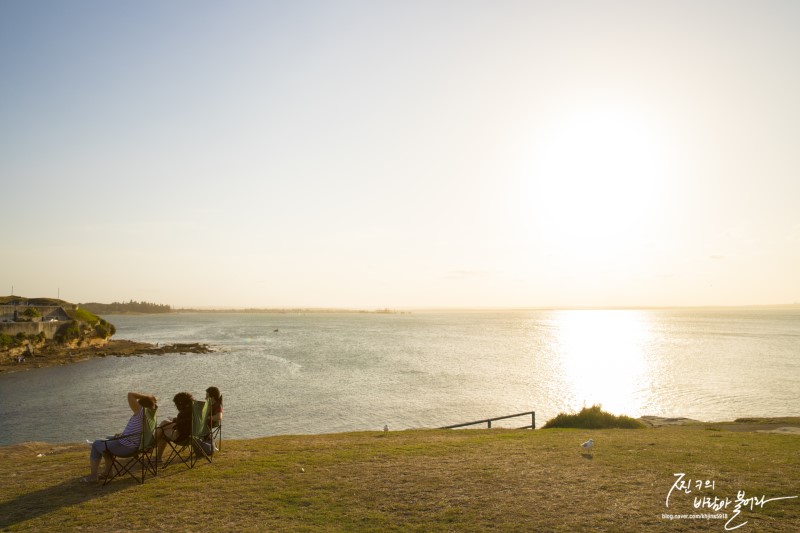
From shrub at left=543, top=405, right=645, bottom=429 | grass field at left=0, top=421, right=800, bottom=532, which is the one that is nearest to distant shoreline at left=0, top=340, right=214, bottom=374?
grass field at left=0, top=421, right=800, bottom=532

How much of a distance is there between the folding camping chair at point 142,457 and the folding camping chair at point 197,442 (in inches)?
24.6

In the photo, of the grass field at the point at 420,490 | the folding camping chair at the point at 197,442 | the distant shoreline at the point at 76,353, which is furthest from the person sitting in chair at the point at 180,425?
the distant shoreline at the point at 76,353

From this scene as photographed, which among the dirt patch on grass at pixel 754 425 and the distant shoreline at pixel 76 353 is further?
the distant shoreline at pixel 76 353

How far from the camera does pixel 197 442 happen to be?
11961 mm

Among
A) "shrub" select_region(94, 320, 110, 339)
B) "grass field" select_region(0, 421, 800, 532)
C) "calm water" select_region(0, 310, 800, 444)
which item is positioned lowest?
"calm water" select_region(0, 310, 800, 444)

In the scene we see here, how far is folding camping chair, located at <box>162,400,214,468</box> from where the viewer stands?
450 inches

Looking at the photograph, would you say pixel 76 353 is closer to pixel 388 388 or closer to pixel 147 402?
pixel 388 388

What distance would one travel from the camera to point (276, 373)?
5584 centimetres

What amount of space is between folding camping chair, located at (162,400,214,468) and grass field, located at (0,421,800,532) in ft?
1.21

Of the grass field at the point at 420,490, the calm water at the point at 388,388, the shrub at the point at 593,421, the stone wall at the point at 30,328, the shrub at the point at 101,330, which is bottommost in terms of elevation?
the calm water at the point at 388,388

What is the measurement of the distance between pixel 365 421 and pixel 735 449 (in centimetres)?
2221

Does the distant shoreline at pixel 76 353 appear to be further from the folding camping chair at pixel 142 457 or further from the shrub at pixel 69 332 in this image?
the folding camping chair at pixel 142 457

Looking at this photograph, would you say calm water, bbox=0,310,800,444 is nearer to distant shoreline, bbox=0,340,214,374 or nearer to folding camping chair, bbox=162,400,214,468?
distant shoreline, bbox=0,340,214,374

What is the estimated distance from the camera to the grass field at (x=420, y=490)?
7934 mm
